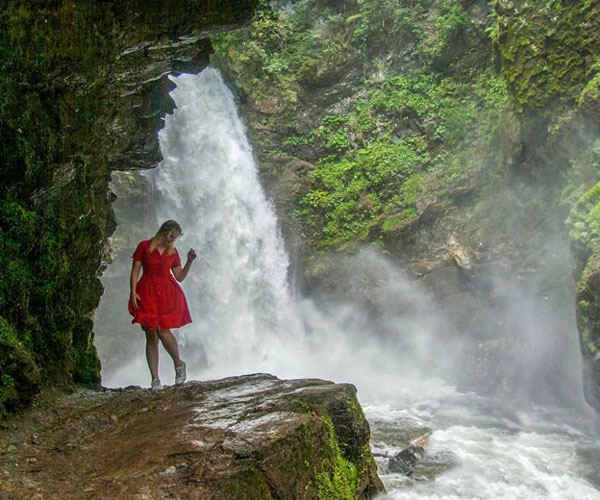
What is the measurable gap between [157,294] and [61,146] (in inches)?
66.4

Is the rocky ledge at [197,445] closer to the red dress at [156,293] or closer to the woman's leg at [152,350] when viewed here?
the woman's leg at [152,350]

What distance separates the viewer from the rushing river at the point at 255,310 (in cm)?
1415

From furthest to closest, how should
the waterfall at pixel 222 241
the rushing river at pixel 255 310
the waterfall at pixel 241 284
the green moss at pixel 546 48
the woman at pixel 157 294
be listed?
the waterfall at pixel 222 241 → the waterfall at pixel 241 284 → the rushing river at pixel 255 310 → the green moss at pixel 546 48 → the woman at pixel 157 294

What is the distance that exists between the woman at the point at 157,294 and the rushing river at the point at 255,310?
703cm

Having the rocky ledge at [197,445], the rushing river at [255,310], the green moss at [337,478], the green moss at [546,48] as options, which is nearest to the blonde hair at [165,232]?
the rocky ledge at [197,445]

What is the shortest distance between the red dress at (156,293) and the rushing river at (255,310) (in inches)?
280

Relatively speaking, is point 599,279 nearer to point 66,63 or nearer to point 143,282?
point 143,282

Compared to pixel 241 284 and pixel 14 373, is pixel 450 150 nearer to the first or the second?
pixel 241 284

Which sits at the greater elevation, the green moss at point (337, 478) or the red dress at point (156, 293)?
the red dress at point (156, 293)

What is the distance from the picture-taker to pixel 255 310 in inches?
655

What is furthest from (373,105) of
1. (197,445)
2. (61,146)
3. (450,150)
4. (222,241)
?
(197,445)

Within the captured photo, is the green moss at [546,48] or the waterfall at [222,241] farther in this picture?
the waterfall at [222,241]

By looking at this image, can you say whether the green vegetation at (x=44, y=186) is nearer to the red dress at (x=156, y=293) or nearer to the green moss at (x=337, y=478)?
the red dress at (x=156, y=293)

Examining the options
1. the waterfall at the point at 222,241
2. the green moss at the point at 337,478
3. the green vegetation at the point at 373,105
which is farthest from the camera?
the waterfall at the point at 222,241
